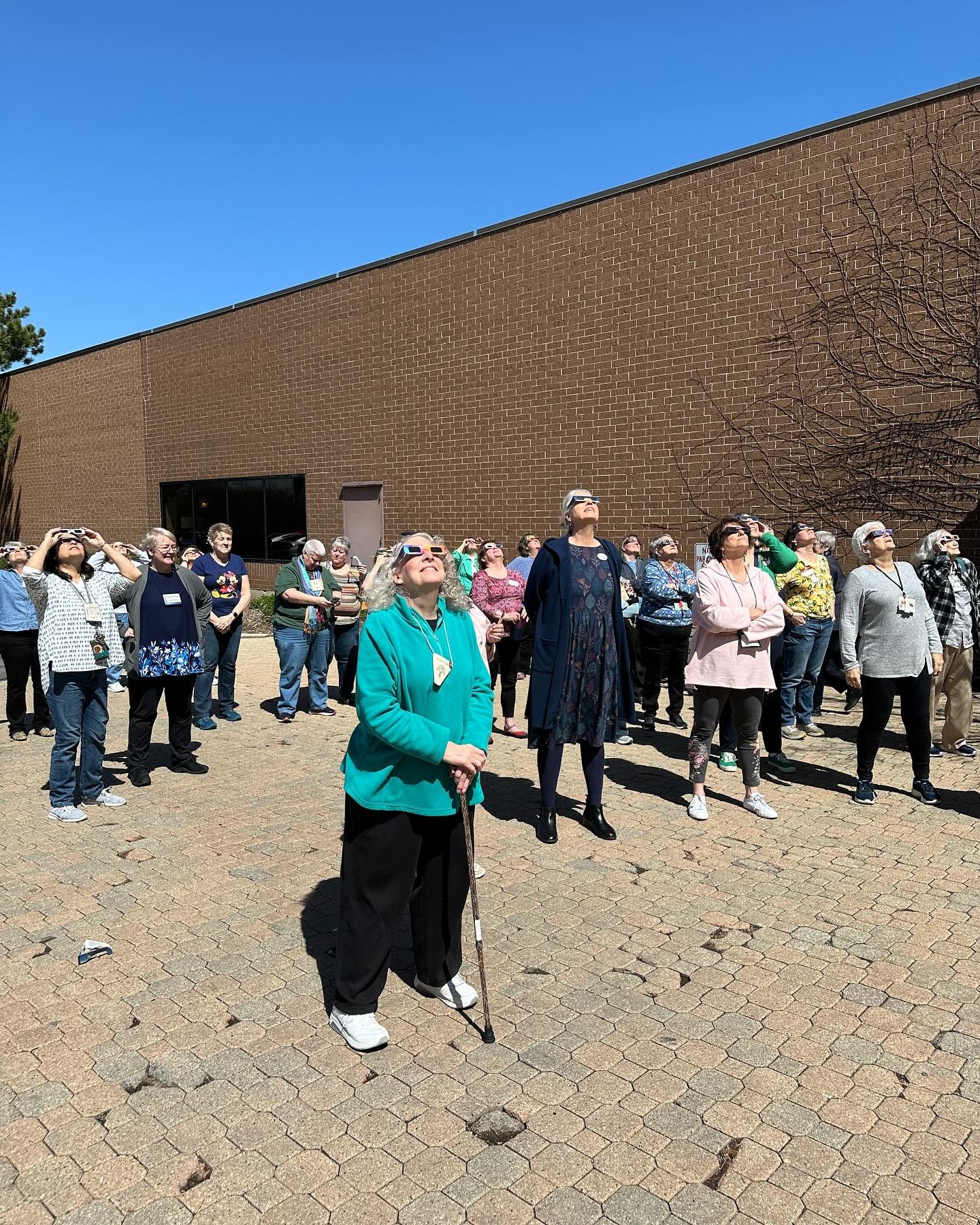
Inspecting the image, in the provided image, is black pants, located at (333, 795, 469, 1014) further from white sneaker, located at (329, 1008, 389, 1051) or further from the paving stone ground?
the paving stone ground

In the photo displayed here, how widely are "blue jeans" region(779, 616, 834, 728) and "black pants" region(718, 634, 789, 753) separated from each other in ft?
1.49

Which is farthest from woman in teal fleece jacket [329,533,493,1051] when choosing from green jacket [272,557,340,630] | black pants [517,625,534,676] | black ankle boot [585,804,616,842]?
black pants [517,625,534,676]

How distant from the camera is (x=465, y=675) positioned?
141 inches

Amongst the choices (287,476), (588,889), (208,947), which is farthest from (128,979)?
(287,476)

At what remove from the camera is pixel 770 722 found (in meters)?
7.43

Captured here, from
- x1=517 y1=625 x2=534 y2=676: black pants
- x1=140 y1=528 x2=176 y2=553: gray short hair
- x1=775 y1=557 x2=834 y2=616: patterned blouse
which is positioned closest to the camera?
x1=140 y1=528 x2=176 y2=553: gray short hair

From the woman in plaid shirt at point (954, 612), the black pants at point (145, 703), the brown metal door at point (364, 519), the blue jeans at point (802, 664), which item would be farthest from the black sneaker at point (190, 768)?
the brown metal door at point (364, 519)

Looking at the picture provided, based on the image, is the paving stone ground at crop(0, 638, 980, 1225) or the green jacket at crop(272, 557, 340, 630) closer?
the paving stone ground at crop(0, 638, 980, 1225)

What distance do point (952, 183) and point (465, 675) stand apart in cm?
981

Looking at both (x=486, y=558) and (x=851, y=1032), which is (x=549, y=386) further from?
(x=851, y=1032)

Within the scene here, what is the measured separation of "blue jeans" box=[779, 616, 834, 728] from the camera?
8289mm

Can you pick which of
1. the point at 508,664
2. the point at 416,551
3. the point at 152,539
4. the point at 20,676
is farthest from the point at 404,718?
the point at 20,676

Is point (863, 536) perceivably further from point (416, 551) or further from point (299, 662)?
point (299, 662)

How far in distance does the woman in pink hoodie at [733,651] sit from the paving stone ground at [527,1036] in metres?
0.48
